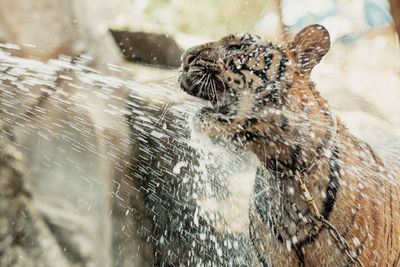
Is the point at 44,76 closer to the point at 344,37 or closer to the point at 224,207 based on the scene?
the point at 224,207

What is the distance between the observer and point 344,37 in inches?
82.7

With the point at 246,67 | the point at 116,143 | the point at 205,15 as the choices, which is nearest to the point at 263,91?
the point at 246,67

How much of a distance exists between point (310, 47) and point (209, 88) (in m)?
0.34

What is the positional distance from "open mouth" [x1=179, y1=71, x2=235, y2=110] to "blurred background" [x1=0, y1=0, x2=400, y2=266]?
76 centimetres

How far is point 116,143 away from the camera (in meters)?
2.01

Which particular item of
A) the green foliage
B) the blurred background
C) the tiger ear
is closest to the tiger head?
the tiger ear

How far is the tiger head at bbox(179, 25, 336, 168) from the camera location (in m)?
0.94

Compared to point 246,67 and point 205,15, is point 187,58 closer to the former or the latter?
point 246,67

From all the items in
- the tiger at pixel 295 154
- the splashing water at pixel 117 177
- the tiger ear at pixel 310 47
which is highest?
the tiger ear at pixel 310 47

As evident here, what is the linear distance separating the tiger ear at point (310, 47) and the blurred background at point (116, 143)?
883 mm

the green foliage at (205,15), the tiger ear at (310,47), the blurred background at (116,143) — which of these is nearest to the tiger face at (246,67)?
the tiger ear at (310,47)

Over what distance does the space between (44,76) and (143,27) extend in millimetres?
746

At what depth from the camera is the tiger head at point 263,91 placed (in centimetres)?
94

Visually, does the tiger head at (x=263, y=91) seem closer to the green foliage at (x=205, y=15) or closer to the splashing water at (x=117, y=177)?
the green foliage at (x=205, y=15)
